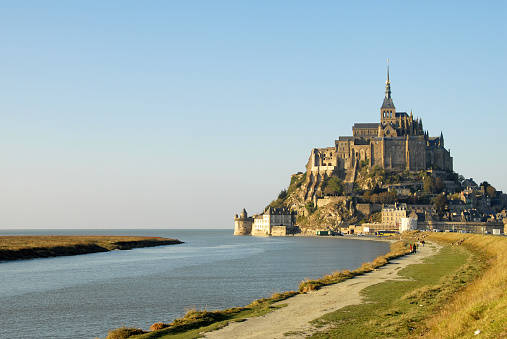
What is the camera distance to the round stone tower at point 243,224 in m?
187

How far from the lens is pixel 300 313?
Result: 896 inches

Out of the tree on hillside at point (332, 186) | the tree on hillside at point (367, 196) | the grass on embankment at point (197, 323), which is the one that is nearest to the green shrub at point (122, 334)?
the grass on embankment at point (197, 323)

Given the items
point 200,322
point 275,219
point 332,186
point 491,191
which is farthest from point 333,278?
point 491,191

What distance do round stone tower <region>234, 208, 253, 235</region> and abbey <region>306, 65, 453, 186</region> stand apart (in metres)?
28.0

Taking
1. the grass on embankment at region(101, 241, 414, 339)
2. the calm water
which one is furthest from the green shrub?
the calm water

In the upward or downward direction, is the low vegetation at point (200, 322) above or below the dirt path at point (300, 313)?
below

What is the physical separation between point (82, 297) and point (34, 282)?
8.61 m

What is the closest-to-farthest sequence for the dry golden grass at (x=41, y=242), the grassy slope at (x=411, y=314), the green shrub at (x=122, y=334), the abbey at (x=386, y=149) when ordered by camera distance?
the grassy slope at (x=411, y=314) → the green shrub at (x=122, y=334) → the dry golden grass at (x=41, y=242) → the abbey at (x=386, y=149)

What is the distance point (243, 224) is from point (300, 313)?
16591 centimetres

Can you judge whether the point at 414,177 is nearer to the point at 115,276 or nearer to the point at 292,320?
the point at 115,276

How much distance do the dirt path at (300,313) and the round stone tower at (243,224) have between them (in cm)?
15278

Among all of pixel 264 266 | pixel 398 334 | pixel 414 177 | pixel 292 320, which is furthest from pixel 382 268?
pixel 414 177

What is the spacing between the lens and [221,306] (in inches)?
1139

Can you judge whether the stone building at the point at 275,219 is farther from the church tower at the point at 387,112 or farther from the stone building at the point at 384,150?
the church tower at the point at 387,112
